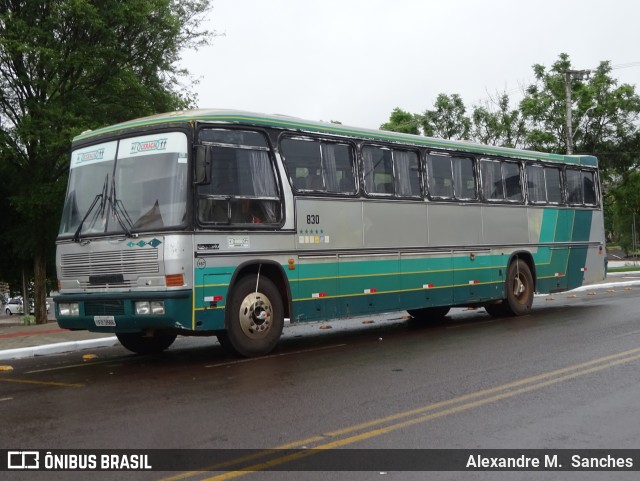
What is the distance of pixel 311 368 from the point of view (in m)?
9.84

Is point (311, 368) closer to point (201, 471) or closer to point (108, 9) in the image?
point (201, 471)

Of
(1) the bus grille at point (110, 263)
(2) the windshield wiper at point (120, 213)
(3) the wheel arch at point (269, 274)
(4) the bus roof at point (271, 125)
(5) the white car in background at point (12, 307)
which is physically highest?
(4) the bus roof at point (271, 125)

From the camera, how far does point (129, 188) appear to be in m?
10.5

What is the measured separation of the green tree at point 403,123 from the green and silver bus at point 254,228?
28.1 m

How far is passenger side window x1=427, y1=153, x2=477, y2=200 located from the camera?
47.4 ft

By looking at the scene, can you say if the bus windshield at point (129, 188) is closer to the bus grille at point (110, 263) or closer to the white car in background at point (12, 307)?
the bus grille at point (110, 263)

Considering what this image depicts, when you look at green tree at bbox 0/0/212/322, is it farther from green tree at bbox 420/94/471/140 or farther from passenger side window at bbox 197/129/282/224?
green tree at bbox 420/94/471/140

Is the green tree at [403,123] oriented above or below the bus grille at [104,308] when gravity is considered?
above

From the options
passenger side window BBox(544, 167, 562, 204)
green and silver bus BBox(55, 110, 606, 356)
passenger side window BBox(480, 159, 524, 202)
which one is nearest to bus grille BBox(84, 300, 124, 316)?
green and silver bus BBox(55, 110, 606, 356)

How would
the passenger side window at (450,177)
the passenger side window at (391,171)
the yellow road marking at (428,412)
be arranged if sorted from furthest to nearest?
the passenger side window at (450,177) → the passenger side window at (391,171) → the yellow road marking at (428,412)

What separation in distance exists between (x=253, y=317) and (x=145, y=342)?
2352mm

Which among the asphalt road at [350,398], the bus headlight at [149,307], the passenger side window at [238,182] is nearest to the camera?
the asphalt road at [350,398]

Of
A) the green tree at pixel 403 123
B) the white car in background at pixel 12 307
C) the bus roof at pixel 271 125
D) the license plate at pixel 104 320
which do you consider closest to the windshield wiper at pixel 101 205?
the bus roof at pixel 271 125

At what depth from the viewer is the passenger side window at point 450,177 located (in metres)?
14.5
